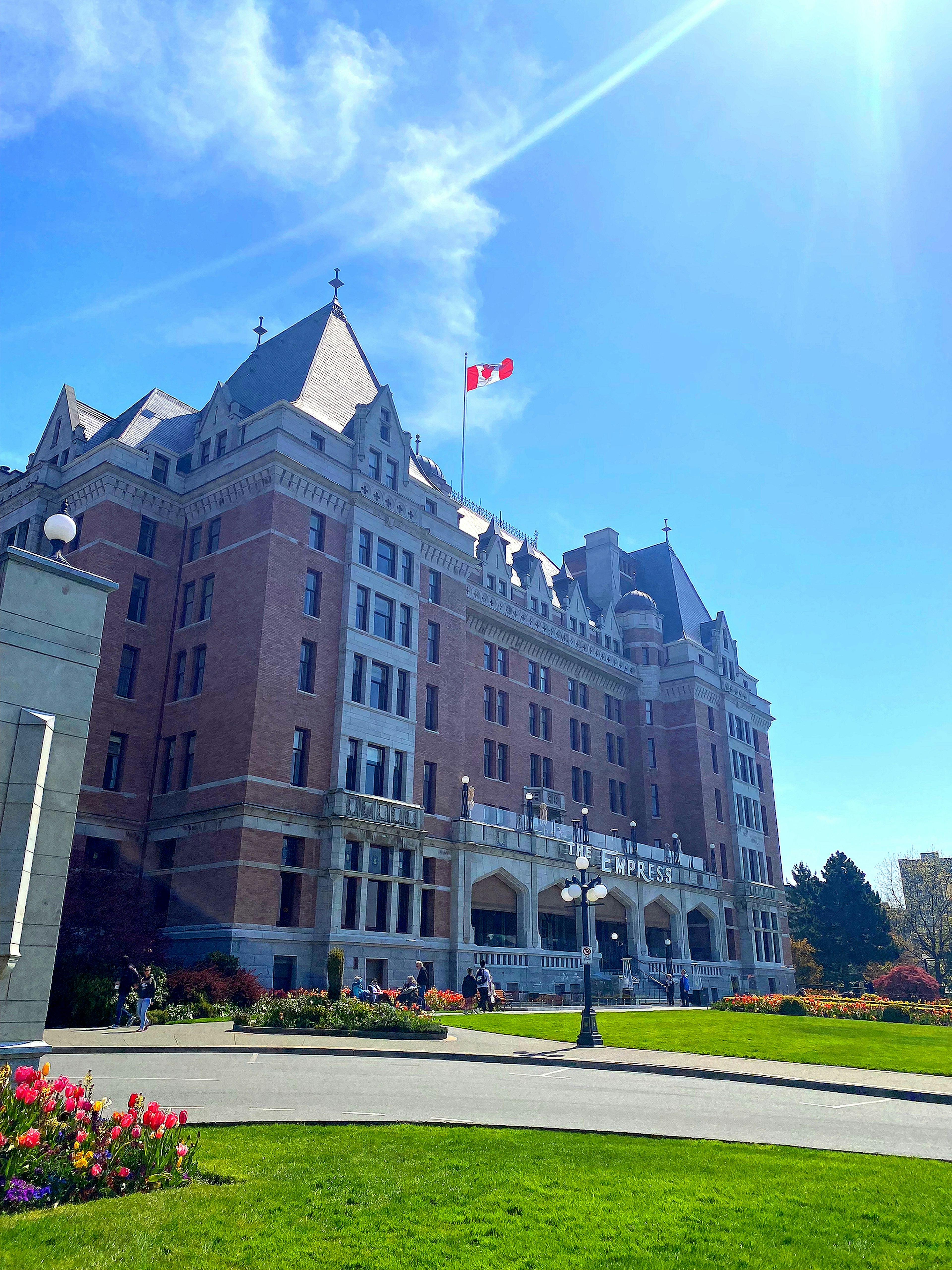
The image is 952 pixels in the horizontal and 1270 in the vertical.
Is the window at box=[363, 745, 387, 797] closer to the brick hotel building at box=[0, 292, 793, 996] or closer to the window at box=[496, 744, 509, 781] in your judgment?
the brick hotel building at box=[0, 292, 793, 996]

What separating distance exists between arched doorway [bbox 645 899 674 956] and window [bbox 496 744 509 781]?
11.9m

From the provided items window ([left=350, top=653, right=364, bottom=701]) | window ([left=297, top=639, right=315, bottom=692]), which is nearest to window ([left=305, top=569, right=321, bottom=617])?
window ([left=297, top=639, right=315, bottom=692])

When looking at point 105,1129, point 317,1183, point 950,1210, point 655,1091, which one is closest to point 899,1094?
point 655,1091

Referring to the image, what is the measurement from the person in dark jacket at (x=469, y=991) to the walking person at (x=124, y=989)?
1315 centimetres

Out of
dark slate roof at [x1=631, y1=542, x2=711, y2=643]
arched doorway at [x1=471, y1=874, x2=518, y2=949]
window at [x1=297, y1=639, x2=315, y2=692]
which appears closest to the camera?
window at [x1=297, y1=639, x2=315, y2=692]

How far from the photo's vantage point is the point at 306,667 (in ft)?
125

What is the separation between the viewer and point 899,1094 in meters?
16.6

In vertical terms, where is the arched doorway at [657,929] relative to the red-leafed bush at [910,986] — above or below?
above

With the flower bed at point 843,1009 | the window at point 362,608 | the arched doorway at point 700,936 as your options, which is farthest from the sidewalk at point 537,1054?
the arched doorway at point 700,936

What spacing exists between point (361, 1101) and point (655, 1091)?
211 inches

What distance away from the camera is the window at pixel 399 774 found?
1585 inches

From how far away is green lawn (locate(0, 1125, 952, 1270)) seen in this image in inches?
273

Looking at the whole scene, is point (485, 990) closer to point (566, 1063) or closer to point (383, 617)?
point (566, 1063)

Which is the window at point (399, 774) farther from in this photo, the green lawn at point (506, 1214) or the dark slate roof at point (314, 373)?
the green lawn at point (506, 1214)
